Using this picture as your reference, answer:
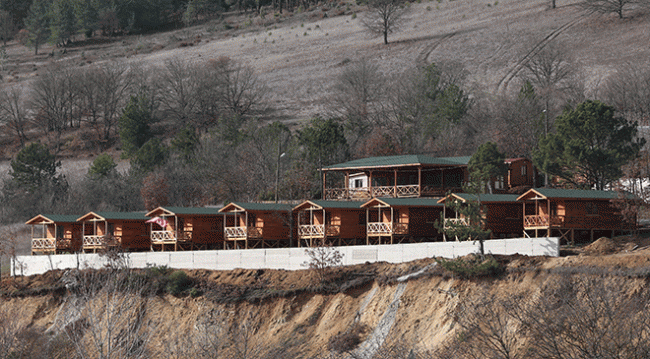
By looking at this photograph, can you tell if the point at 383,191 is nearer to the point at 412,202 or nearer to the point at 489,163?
the point at 489,163

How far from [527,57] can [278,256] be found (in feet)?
251

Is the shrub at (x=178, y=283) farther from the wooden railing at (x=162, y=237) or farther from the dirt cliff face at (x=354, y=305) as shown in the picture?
the wooden railing at (x=162, y=237)

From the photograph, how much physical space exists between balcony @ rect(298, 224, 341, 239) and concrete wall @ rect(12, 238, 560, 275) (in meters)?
6.04

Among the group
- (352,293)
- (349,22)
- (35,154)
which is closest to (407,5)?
(349,22)

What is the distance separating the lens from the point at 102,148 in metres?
116

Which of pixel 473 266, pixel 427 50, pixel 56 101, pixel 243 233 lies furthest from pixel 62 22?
pixel 473 266

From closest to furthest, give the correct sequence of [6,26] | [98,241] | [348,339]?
[348,339], [98,241], [6,26]

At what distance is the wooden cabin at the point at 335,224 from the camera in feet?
177

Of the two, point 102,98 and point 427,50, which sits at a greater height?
point 427,50

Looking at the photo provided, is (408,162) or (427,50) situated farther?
(427,50)

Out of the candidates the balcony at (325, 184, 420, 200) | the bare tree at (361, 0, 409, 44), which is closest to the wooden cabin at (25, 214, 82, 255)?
the balcony at (325, 184, 420, 200)

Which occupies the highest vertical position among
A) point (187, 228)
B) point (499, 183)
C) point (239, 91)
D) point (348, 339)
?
point (239, 91)

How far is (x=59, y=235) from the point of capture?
65.8 m

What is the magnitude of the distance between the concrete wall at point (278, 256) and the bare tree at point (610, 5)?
90857 millimetres
